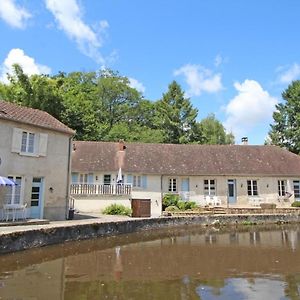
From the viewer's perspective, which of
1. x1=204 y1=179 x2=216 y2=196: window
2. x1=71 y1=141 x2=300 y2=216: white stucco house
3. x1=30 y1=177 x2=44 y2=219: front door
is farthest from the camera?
x1=204 y1=179 x2=216 y2=196: window

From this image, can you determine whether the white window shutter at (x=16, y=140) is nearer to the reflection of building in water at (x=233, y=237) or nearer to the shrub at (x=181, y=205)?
the reflection of building in water at (x=233, y=237)

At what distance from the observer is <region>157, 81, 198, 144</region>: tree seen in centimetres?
5081

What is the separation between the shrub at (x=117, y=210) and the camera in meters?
25.0

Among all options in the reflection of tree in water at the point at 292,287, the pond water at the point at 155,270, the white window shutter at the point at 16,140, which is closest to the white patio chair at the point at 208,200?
the pond water at the point at 155,270

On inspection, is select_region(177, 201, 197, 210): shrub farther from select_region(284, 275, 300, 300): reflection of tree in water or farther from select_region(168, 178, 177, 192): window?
select_region(284, 275, 300, 300): reflection of tree in water

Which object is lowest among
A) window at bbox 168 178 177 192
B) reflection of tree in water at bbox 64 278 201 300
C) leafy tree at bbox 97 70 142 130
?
reflection of tree in water at bbox 64 278 201 300

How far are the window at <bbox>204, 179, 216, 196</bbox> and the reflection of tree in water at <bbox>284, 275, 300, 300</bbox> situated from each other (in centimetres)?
2139

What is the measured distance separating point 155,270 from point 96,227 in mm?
7670

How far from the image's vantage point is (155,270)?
416 inches

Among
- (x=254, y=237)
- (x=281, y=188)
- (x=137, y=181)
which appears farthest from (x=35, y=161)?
(x=281, y=188)

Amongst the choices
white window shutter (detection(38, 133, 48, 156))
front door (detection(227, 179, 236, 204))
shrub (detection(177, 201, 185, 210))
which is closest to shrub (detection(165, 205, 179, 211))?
shrub (detection(177, 201, 185, 210))

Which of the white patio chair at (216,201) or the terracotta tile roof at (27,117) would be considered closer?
the terracotta tile roof at (27,117)

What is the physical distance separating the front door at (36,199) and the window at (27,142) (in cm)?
165

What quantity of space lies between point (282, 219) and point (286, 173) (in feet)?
21.3
